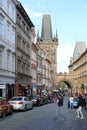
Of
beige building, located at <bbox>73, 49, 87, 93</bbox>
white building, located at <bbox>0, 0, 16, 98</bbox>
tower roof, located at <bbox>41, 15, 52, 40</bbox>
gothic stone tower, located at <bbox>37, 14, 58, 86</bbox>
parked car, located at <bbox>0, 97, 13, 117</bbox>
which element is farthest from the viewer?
tower roof, located at <bbox>41, 15, 52, 40</bbox>

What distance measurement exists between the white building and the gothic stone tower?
102065 mm

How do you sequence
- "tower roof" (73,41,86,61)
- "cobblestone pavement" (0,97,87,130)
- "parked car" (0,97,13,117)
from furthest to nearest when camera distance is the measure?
1. "tower roof" (73,41,86,61)
2. "parked car" (0,97,13,117)
3. "cobblestone pavement" (0,97,87,130)

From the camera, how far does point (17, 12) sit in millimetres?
48562

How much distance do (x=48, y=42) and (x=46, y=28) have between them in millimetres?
6538

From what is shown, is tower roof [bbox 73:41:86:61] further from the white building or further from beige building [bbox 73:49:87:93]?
the white building

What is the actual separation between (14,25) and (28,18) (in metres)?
11.2

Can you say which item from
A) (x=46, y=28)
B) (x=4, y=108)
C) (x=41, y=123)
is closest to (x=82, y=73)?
(x=46, y=28)

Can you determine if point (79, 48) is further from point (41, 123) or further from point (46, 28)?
point (41, 123)

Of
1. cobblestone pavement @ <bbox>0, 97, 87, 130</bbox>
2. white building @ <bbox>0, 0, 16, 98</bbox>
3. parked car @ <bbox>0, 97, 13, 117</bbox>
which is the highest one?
white building @ <bbox>0, 0, 16, 98</bbox>

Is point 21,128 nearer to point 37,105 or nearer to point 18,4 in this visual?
point 37,105

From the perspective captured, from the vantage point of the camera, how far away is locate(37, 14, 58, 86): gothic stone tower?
486 ft

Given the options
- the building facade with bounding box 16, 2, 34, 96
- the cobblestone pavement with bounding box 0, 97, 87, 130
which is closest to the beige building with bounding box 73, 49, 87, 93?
the building facade with bounding box 16, 2, 34, 96

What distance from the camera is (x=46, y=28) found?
495 feet

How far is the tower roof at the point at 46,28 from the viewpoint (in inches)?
5871
